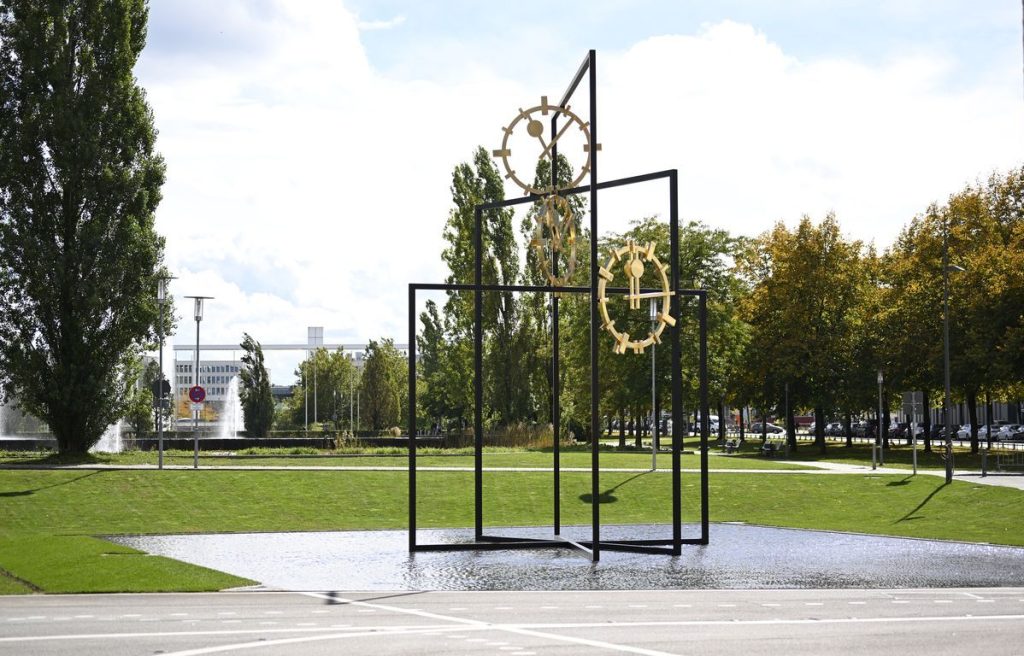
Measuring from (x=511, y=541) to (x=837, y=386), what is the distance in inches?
1780

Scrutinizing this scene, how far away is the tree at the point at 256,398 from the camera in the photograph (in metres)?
75.7

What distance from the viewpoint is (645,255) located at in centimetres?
2270

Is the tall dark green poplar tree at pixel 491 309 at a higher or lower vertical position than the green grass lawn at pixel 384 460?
higher

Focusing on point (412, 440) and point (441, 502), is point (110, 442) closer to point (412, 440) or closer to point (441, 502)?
point (441, 502)

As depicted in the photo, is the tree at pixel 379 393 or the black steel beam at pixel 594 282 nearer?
the black steel beam at pixel 594 282

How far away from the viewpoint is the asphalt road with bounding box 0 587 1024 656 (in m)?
12.8

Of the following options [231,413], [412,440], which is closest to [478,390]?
[412,440]

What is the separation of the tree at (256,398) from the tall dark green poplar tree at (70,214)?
101ft

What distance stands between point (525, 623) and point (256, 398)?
208 feet

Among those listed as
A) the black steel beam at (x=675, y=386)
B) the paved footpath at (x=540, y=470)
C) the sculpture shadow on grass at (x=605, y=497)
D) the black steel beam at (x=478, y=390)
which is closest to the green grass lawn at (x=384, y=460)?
the paved footpath at (x=540, y=470)

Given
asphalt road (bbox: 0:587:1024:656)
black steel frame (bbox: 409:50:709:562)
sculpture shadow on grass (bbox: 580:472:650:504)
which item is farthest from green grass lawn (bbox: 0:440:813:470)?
asphalt road (bbox: 0:587:1024:656)

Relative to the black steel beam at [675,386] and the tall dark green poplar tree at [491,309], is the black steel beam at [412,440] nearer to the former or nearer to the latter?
the black steel beam at [675,386]

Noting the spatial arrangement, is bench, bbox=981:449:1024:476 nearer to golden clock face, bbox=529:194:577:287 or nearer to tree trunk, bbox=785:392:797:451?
tree trunk, bbox=785:392:797:451

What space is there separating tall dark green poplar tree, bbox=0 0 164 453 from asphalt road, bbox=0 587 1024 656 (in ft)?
91.9
